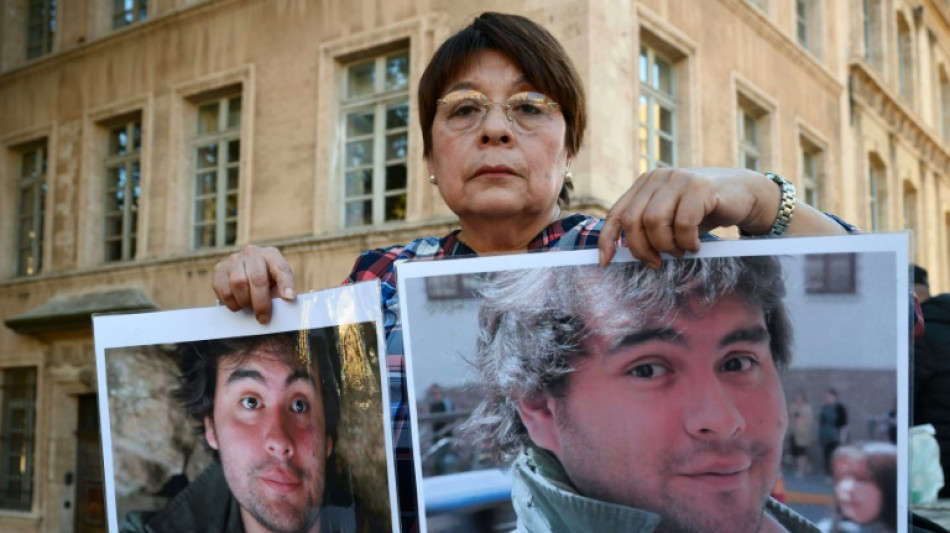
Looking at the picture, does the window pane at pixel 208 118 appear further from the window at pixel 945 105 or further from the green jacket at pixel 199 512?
the window at pixel 945 105

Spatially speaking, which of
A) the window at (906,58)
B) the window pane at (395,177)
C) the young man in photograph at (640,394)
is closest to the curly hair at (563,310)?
the young man in photograph at (640,394)

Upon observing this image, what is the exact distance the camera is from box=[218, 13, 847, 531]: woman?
132 cm

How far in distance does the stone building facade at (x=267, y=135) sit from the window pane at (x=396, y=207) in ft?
0.06

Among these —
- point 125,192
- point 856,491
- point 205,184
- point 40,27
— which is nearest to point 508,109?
point 856,491

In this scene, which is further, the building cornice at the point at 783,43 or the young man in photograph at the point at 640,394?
the building cornice at the point at 783,43

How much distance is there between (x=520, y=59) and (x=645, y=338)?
559 millimetres

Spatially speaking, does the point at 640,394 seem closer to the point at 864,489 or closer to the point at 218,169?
the point at 864,489

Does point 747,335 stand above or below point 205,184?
below

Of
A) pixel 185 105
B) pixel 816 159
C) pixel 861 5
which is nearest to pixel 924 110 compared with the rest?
pixel 861 5

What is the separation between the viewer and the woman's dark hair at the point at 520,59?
146 cm

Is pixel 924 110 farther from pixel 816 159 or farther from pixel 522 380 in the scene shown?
pixel 522 380

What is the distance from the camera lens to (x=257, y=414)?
131cm

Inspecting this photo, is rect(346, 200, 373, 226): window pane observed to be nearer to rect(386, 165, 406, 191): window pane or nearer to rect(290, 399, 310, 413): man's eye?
rect(386, 165, 406, 191): window pane

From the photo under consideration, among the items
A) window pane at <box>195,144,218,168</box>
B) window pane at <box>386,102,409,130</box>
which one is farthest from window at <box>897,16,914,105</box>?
window pane at <box>195,144,218,168</box>
